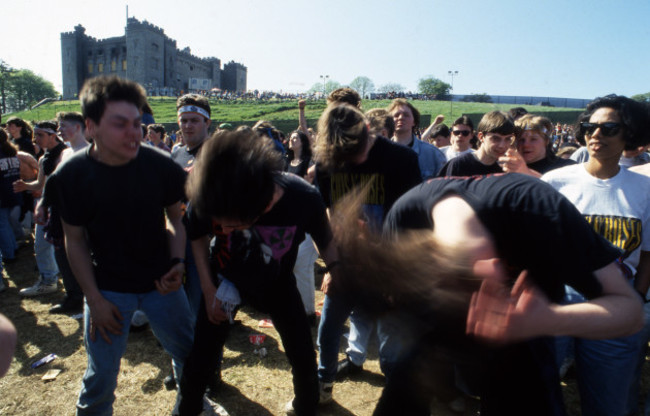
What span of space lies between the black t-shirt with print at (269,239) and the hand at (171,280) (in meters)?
0.26

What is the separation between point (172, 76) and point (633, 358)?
82565mm

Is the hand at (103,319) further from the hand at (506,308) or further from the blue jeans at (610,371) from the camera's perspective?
the blue jeans at (610,371)

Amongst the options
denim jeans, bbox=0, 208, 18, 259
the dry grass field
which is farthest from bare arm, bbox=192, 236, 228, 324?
denim jeans, bbox=0, 208, 18, 259

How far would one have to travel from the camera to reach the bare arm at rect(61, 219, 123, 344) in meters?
2.00

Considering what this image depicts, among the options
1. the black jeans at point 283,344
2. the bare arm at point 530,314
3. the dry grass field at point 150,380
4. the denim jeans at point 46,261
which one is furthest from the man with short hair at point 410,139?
the denim jeans at point 46,261

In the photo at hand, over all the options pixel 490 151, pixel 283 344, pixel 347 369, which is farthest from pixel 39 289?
pixel 490 151

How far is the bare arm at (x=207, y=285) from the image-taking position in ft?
6.73

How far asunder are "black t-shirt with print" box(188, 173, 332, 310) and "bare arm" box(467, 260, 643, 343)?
0.95 metres

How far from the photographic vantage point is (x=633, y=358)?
1969 millimetres

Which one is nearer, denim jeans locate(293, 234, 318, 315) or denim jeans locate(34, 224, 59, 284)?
denim jeans locate(293, 234, 318, 315)

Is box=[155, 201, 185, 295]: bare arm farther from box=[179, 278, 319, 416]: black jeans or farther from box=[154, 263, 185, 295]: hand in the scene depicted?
box=[179, 278, 319, 416]: black jeans

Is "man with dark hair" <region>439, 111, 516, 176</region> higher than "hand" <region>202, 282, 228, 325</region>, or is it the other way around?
"man with dark hair" <region>439, 111, 516, 176</region>

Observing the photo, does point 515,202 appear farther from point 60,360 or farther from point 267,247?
point 60,360

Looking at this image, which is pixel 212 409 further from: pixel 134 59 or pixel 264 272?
pixel 134 59
